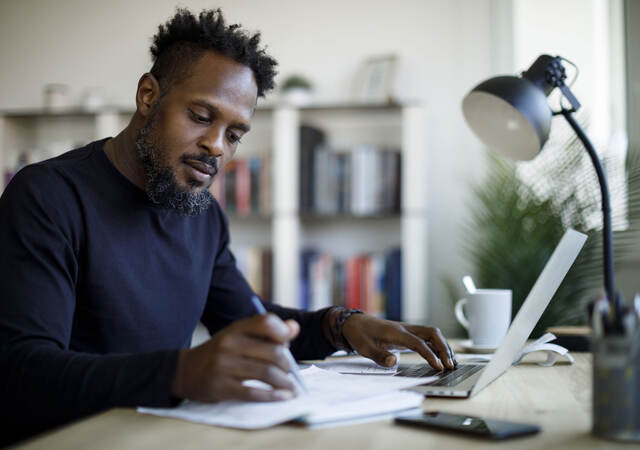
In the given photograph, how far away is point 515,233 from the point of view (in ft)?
8.12

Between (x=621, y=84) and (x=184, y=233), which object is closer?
(x=184, y=233)

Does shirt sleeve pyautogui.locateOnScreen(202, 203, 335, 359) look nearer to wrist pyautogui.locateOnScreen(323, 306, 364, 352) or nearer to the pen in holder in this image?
wrist pyautogui.locateOnScreen(323, 306, 364, 352)

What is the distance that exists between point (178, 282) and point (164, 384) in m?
0.57

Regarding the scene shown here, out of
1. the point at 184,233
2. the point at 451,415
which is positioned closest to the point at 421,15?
the point at 184,233

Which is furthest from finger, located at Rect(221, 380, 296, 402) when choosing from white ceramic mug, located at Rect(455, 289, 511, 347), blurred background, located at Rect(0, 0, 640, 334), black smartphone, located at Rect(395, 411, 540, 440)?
blurred background, located at Rect(0, 0, 640, 334)

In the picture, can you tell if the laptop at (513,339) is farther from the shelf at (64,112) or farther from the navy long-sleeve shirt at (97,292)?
the shelf at (64,112)

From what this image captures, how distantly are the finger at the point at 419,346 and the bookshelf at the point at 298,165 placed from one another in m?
1.75

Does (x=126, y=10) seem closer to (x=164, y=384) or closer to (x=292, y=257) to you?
(x=292, y=257)

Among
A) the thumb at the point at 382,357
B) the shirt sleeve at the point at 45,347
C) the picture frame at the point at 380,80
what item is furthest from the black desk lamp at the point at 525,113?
the picture frame at the point at 380,80

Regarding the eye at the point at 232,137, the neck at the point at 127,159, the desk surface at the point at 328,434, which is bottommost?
the desk surface at the point at 328,434

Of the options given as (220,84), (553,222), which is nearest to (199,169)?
(220,84)

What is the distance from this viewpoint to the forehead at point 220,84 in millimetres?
1232

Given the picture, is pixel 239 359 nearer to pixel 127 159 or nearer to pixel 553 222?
pixel 127 159

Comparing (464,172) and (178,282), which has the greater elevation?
(464,172)
